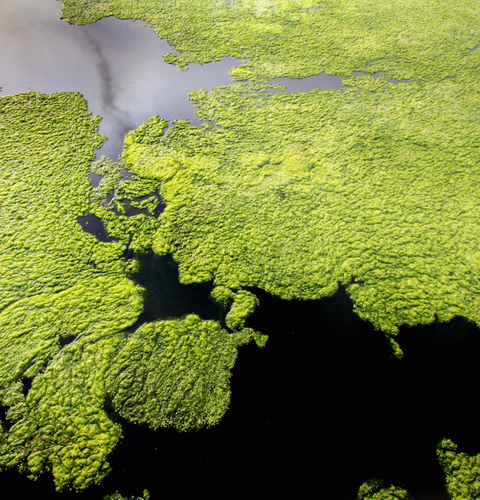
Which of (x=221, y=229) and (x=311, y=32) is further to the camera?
(x=311, y=32)

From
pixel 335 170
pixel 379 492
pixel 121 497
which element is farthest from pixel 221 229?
pixel 379 492

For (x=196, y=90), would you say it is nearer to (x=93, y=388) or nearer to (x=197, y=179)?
(x=197, y=179)

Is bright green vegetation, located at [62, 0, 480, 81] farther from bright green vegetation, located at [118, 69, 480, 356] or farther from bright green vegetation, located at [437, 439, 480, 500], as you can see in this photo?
bright green vegetation, located at [437, 439, 480, 500]

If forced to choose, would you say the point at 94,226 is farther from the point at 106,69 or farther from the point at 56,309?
the point at 106,69

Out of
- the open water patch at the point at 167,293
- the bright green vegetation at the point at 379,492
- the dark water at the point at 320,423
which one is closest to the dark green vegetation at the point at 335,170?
the open water patch at the point at 167,293

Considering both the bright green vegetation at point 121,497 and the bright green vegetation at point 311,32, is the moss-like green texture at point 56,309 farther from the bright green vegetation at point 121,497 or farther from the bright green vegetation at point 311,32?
the bright green vegetation at point 311,32

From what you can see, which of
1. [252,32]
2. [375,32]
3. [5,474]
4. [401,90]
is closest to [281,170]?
[401,90]

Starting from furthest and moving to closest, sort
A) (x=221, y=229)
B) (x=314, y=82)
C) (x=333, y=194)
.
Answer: (x=314, y=82), (x=333, y=194), (x=221, y=229)

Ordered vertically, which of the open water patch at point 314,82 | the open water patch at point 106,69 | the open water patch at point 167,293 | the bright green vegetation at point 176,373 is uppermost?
the open water patch at point 106,69
